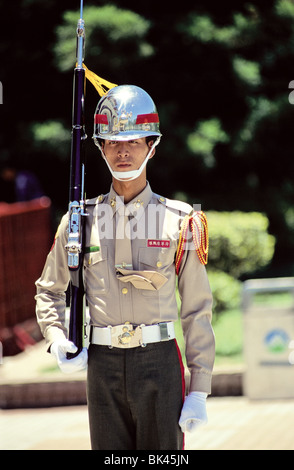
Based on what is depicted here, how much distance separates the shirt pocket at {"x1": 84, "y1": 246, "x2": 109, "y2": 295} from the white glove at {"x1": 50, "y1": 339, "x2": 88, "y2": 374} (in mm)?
219

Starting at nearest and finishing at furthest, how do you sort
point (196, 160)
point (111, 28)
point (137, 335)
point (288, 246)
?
point (137, 335), point (111, 28), point (196, 160), point (288, 246)

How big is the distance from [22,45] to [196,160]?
3103mm

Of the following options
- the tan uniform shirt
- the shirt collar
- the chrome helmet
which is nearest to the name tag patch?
the tan uniform shirt

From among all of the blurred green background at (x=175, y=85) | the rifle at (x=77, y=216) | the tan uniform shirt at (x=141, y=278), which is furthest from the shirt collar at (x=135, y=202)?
the blurred green background at (x=175, y=85)

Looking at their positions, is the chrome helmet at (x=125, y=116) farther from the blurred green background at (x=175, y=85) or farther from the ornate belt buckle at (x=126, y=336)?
the blurred green background at (x=175, y=85)

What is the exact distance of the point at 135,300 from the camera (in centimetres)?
334

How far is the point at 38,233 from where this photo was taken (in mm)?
10141

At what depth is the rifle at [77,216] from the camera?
338cm

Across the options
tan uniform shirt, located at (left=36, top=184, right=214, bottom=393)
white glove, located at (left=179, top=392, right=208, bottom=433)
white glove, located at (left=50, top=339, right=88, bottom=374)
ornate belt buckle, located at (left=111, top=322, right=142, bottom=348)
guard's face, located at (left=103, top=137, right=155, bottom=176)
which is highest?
guard's face, located at (left=103, top=137, right=155, bottom=176)

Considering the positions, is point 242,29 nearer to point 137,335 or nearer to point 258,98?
point 258,98

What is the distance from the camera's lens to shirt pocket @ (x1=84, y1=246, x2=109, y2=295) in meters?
3.39

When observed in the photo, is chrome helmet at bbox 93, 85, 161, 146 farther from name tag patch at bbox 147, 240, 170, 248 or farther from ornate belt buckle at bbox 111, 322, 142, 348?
ornate belt buckle at bbox 111, 322, 142, 348
